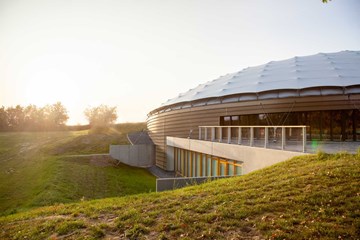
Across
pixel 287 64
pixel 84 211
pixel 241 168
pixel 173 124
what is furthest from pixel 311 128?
pixel 84 211

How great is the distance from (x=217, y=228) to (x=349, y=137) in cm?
1429

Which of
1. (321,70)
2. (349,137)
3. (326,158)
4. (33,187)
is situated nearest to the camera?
(326,158)

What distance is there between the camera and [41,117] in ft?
222

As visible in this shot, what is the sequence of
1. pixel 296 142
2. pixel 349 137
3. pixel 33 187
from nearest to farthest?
pixel 296 142 → pixel 349 137 → pixel 33 187

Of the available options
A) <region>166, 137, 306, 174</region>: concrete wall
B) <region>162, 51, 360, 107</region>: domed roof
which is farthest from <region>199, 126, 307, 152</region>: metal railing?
<region>162, 51, 360, 107</region>: domed roof

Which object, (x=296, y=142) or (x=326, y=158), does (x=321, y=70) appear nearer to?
(x=296, y=142)

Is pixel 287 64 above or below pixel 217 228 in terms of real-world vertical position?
above

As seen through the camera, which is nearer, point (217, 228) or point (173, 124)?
point (217, 228)

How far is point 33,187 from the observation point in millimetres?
16750

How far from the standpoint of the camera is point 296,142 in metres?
9.73

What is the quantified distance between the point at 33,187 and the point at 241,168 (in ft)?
44.8

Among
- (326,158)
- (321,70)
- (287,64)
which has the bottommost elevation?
(326,158)

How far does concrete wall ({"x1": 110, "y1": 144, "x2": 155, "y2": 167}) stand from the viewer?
2894 cm

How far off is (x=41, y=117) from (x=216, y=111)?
62.2 m
